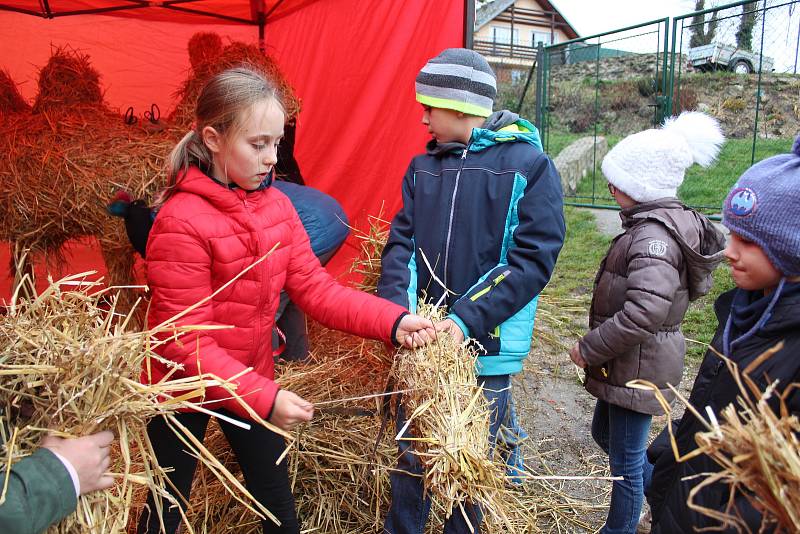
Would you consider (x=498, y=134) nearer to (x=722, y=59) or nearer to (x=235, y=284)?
(x=235, y=284)

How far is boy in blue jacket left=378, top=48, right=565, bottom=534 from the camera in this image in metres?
2.31

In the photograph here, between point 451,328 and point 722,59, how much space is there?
30.0 ft

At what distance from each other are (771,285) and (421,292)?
1331mm

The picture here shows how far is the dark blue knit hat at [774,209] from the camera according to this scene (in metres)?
1.47

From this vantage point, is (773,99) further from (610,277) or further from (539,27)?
(539,27)

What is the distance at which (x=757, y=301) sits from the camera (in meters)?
1.59

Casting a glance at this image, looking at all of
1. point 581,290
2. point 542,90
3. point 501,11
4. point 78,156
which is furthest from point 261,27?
point 501,11

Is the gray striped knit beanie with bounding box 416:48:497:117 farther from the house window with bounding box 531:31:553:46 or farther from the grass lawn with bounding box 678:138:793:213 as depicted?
the house window with bounding box 531:31:553:46

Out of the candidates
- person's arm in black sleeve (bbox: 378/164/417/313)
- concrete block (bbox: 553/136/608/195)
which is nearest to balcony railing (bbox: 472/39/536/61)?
concrete block (bbox: 553/136/608/195)

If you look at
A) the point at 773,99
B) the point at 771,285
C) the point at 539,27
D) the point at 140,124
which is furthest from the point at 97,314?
the point at 539,27

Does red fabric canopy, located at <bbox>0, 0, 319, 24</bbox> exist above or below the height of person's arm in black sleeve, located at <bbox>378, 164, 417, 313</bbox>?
above

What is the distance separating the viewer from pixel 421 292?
103 inches

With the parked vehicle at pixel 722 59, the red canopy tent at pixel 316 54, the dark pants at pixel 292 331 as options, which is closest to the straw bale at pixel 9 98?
the red canopy tent at pixel 316 54

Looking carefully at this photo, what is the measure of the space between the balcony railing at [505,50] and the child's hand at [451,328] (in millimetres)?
32342
